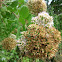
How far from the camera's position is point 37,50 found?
43cm

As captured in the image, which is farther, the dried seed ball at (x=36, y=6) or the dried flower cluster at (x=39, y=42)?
the dried seed ball at (x=36, y=6)

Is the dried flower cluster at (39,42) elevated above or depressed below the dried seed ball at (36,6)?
below

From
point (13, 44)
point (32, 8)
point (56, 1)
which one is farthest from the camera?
point (56, 1)

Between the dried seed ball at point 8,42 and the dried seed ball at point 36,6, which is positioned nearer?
the dried seed ball at point 8,42

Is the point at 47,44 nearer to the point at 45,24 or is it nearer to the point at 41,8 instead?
the point at 45,24

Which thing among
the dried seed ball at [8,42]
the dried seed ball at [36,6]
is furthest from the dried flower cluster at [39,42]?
the dried seed ball at [36,6]

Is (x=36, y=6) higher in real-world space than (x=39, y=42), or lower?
higher

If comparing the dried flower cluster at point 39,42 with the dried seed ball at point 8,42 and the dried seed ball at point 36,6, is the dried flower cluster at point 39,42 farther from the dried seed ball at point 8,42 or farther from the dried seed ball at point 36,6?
the dried seed ball at point 36,6

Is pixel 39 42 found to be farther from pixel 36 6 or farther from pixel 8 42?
pixel 36 6

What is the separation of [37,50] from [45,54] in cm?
Result: 4

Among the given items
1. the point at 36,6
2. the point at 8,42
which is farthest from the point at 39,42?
the point at 36,6

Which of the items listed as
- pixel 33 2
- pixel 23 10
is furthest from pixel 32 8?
pixel 23 10

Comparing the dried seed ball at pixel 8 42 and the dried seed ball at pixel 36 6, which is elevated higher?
the dried seed ball at pixel 36 6

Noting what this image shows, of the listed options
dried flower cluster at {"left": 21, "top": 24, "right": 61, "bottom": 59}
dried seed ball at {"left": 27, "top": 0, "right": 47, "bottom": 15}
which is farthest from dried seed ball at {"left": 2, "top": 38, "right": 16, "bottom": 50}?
dried seed ball at {"left": 27, "top": 0, "right": 47, "bottom": 15}
